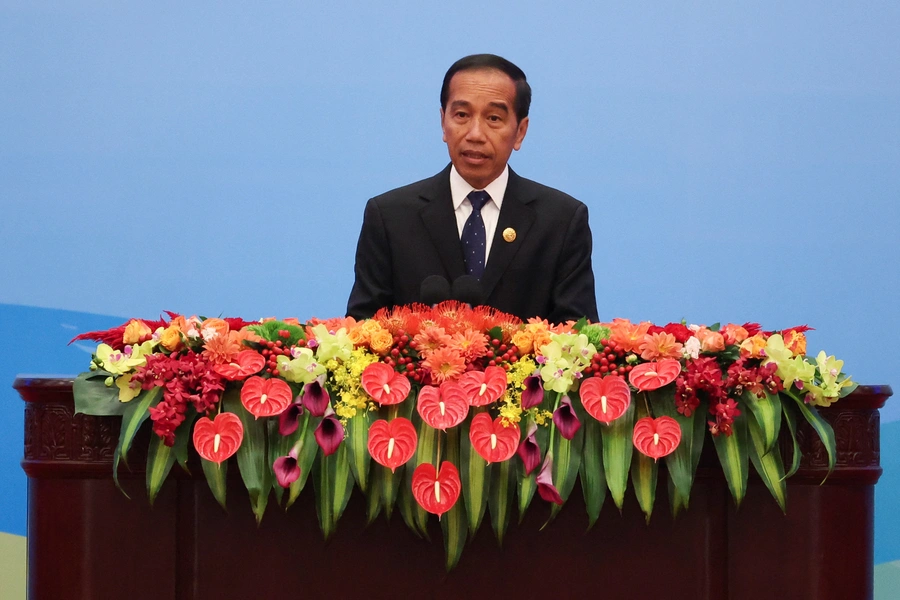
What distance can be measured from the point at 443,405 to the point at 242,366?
286mm

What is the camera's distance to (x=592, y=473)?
4.80ft

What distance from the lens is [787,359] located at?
1486 mm

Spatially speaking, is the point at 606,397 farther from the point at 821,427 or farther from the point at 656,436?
the point at 821,427

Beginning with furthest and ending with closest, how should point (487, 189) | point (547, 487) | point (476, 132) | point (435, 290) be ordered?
point (487, 189)
point (476, 132)
point (435, 290)
point (547, 487)

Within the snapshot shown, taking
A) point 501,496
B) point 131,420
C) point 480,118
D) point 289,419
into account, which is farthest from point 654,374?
point 480,118

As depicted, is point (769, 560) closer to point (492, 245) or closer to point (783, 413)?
point (783, 413)

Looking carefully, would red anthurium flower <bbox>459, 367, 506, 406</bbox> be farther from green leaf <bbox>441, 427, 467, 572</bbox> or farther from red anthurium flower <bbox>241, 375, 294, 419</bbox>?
red anthurium flower <bbox>241, 375, 294, 419</bbox>

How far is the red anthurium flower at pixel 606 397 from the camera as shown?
145 centimetres

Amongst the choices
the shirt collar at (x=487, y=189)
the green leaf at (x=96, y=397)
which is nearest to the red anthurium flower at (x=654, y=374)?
the green leaf at (x=96, y=397)

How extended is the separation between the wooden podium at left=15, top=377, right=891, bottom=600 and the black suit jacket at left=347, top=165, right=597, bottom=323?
2.10ft

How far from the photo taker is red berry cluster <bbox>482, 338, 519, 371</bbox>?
4.94 feet

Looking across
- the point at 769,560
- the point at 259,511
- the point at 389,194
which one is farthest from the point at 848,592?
the point at 389,194

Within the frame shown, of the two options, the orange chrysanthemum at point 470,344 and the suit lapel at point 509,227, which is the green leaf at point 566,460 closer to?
the orange chrysanthemum at point 470,344

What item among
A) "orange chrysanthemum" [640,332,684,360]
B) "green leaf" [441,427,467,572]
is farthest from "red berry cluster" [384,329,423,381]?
"orange chrysanthemum" [640,332,684,360]
